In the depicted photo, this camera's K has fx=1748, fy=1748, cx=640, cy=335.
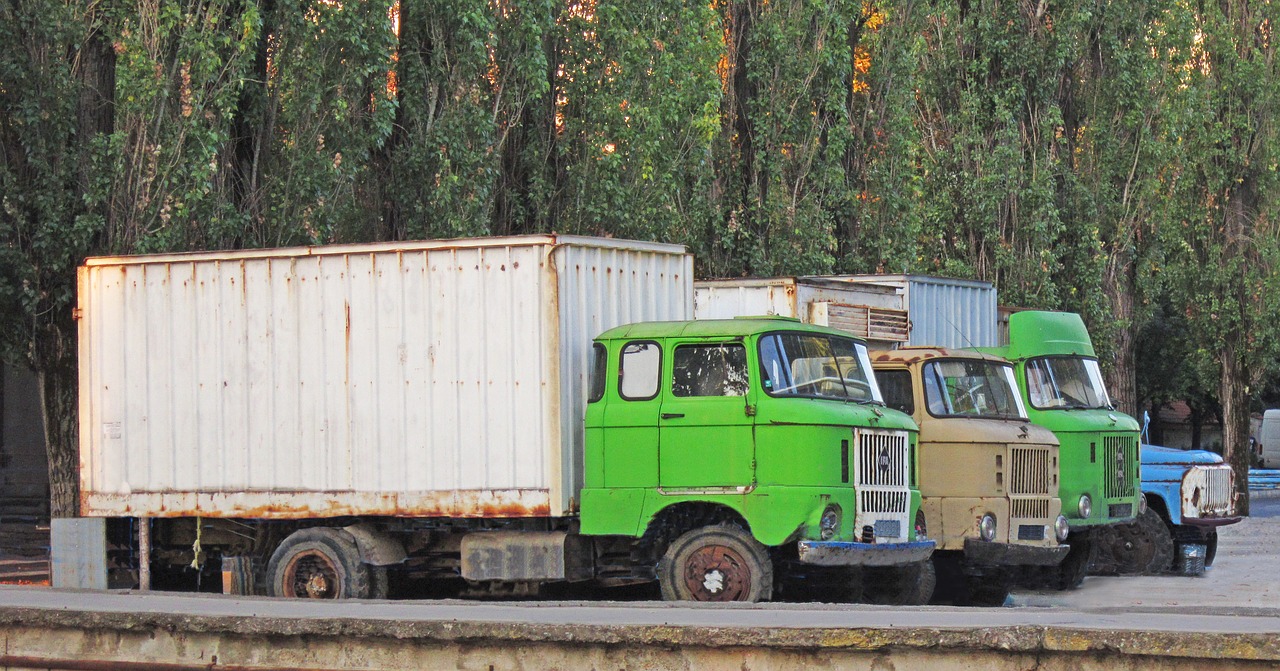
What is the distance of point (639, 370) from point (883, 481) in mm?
2104

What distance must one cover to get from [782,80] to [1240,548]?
9.44m

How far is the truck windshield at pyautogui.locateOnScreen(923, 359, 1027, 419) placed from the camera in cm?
1555

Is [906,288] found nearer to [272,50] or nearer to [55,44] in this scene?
[272,50]

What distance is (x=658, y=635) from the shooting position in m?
9.36

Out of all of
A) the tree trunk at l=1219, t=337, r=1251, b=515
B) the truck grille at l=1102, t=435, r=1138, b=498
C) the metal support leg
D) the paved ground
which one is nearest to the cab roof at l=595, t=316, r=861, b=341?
the paved ground

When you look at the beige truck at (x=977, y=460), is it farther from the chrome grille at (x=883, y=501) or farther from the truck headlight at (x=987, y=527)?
the chrome grille at (x=883, y=501)

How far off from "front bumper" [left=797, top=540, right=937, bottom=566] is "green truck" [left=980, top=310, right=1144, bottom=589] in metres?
3.32

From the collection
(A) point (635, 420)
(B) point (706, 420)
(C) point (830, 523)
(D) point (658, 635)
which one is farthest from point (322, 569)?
(D) point (658, 635)

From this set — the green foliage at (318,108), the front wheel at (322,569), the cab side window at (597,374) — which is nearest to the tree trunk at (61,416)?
the green foliage at (318,108)

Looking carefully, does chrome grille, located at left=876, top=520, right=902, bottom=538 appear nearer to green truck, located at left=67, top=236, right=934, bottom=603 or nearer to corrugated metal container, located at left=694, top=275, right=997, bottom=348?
green truck, located at left=67, top=236, right=934, bottom=603

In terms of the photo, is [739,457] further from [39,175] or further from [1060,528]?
[39,175]

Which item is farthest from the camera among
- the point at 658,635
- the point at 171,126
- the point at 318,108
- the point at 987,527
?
the point at 318,108

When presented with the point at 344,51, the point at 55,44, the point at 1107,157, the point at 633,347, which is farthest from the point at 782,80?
the point at 633,347

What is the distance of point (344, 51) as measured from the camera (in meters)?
19.5
